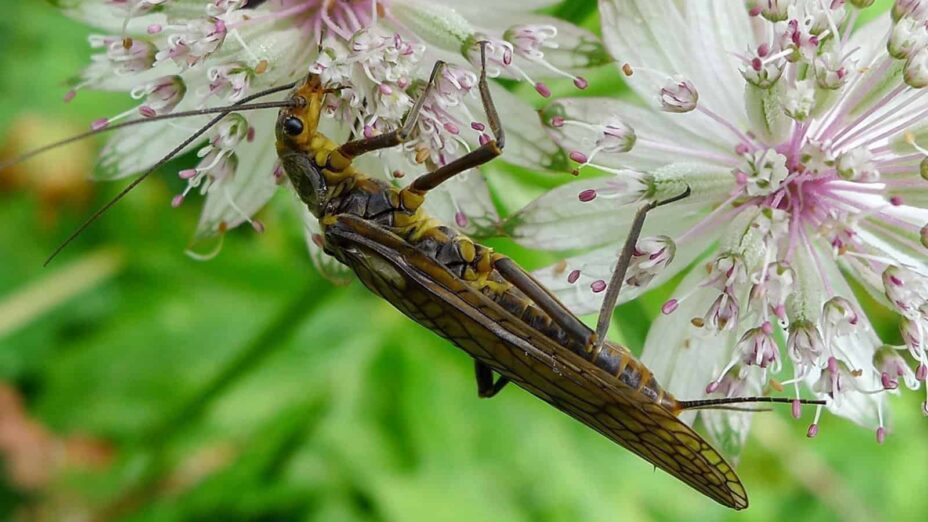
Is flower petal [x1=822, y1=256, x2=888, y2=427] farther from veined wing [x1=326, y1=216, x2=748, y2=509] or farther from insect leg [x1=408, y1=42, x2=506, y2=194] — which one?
insect leg [x1=408, y1=42, x2=506, y2=194]

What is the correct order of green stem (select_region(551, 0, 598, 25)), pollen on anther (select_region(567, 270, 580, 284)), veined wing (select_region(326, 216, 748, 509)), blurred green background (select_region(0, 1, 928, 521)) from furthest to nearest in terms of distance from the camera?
1. blurred green background (select_region(0, 1, 928, 521))
2. green stem (select_region(551, 0, 598, 25))
3. pollen on anther (select_region(567, 270, 580, 284))
4. veined wing (select_region(326, 216, 748, 509))

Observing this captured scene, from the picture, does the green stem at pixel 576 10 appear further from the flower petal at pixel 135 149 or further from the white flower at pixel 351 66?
the flower petal at pixel 135 149

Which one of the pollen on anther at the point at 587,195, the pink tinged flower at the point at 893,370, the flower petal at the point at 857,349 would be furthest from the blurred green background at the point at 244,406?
the pink tinged flower at the point at 893,370

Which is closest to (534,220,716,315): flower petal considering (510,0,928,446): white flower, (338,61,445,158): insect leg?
(510,0,928,446): white flower

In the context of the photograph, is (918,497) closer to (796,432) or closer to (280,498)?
(796,432)

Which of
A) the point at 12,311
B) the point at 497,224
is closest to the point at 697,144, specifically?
the point at 497,224

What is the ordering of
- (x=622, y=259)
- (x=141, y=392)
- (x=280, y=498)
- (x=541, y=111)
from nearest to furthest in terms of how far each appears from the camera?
(x=622, y=259)
(x=541, y=111)
(x=280, y=498)
(x=141, y=392)
